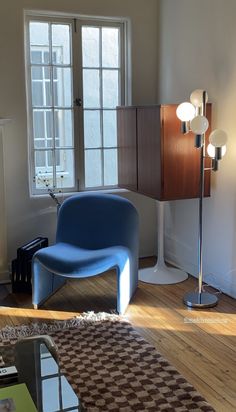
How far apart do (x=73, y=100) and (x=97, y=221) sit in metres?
1.21

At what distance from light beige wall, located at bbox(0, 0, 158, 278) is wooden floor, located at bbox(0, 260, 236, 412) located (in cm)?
62

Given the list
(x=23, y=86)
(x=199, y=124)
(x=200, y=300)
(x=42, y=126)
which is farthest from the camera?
(x=42, y=126)

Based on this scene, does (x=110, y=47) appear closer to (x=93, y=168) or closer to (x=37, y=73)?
(x=37, y=73)

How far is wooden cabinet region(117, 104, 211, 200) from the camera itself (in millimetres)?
3748

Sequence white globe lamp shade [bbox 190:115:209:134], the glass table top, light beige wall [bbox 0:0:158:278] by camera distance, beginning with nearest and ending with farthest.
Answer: the glass table top, white globe lamp shade [bbox 190:115:209:134], light beige wall [bbox 0:0:158:278]

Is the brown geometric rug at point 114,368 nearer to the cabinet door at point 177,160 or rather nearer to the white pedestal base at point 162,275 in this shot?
the white pedestal base at point 162,275

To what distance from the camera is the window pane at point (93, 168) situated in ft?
15.2

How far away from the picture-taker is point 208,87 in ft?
12.9

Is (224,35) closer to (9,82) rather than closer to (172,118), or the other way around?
(172,118)

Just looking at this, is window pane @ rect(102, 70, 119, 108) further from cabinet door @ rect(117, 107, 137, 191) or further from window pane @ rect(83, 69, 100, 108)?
cabinet door @ rect(117, 107, 137, 191)

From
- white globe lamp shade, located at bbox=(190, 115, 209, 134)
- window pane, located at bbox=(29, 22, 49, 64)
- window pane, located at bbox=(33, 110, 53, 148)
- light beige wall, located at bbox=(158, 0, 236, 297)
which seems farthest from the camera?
window pane, located at bbox=(33, 110, 53, 148)

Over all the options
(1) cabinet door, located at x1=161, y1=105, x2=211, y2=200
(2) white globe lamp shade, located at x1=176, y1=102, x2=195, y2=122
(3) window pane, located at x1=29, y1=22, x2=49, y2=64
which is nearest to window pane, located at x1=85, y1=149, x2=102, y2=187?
(3) window pane, located at x1=29, y1=22, x2=49, y2=64

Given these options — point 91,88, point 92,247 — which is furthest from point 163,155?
point 91,88

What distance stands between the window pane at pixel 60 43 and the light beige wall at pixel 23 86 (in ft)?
0.56
